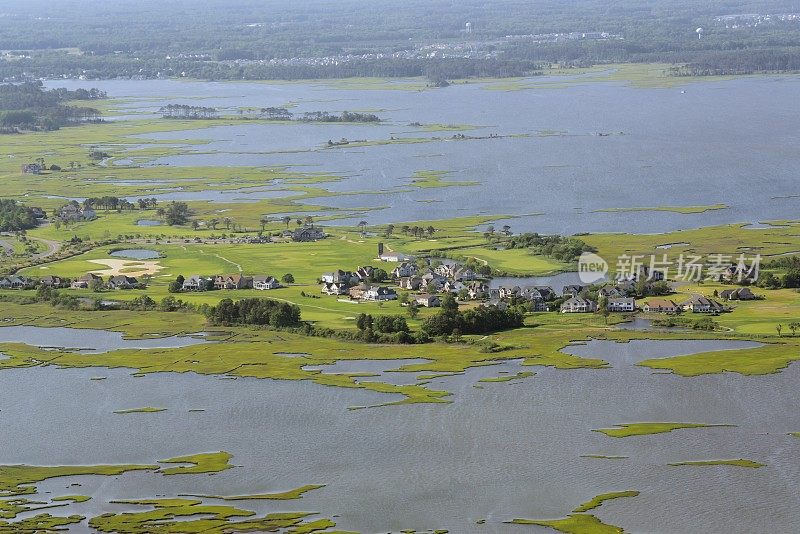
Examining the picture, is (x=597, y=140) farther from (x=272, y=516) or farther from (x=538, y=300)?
(x=272, y=516)

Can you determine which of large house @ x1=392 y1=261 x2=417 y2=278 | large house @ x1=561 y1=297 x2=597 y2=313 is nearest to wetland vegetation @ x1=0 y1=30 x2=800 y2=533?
large house @ x1=392 y1=261 x2=417 y2=278

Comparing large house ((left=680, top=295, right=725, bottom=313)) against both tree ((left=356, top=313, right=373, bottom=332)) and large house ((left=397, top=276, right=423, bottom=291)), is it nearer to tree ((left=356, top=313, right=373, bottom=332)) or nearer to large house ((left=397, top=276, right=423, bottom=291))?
large house ((left=397, top=276, right=423, bottom=291))

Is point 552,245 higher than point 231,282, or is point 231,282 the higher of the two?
point 552,245

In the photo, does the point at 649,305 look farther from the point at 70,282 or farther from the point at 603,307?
the point at 70,282

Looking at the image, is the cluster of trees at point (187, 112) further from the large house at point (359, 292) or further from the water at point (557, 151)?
the large house at point (359, 292)

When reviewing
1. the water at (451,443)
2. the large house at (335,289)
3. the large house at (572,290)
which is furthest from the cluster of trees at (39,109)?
the water at (451,443)

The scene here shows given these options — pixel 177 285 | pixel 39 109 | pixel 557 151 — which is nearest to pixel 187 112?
pixel 39 109

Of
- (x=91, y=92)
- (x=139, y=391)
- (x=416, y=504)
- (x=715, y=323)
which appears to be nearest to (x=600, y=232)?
(x=715, y=323)

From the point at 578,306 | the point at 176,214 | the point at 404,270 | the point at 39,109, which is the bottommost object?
the point at 578,306
